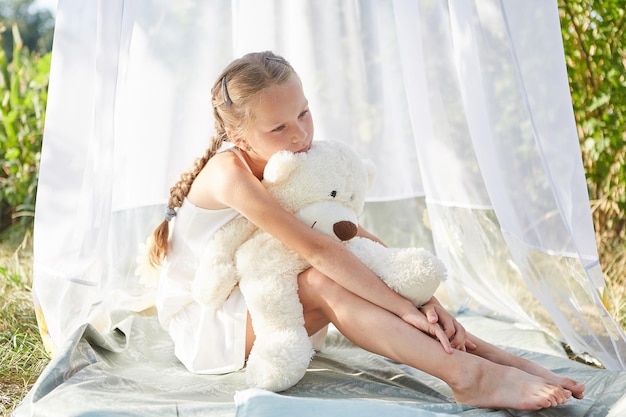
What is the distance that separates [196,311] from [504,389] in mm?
781

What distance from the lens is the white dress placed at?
183 cm

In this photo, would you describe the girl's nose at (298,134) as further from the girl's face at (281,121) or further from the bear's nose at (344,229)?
the bear's nose at (344,229)

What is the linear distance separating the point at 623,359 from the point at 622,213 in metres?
1.28

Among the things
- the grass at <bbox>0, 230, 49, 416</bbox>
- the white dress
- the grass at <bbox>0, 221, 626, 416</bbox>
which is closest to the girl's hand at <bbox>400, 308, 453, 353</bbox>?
the white dress

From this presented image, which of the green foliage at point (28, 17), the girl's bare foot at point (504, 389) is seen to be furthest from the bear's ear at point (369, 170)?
the green foliage at point (28, 17)

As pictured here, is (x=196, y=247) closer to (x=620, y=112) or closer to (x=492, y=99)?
(x=492, y=99)

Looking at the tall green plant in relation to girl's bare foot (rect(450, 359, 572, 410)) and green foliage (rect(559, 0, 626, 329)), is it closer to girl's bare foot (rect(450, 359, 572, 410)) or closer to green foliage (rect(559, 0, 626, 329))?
green foliage (rect(559, 0, 626, 329))

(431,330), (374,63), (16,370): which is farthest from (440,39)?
(16,370)

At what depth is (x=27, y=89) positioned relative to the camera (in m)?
4.21

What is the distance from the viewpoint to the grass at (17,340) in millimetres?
2006

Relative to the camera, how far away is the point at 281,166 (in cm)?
177

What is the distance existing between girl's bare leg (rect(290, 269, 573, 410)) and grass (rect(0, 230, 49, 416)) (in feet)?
2.87

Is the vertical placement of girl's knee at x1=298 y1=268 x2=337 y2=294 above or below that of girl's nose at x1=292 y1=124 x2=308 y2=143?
below

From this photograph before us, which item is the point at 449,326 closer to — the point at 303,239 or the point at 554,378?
the point at 554,378
